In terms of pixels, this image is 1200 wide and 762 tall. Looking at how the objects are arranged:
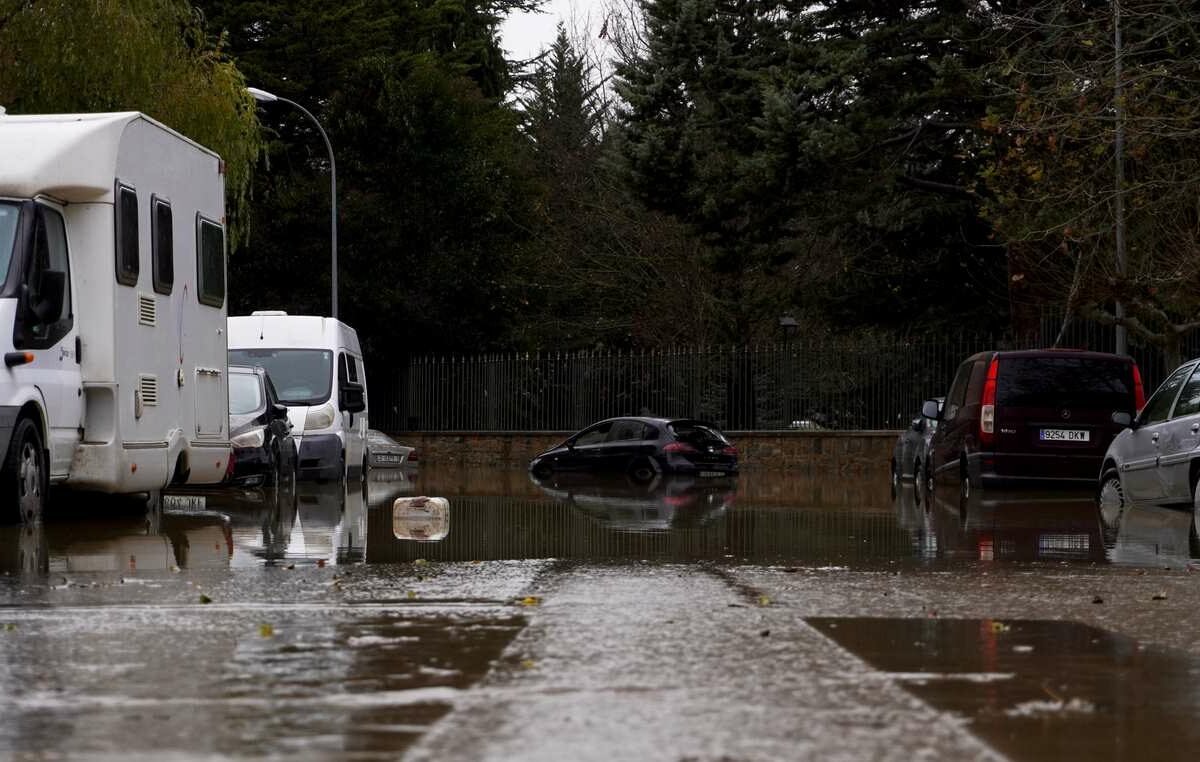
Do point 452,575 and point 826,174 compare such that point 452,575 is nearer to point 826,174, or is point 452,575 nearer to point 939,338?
point 826,174

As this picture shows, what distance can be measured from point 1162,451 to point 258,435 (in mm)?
10164

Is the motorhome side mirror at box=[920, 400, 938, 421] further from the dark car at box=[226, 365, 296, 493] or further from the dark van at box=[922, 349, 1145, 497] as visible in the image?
the dark car at box=[226, 365, 296, 493]

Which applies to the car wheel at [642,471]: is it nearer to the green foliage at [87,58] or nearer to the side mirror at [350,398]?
the side mirror at [350,398]

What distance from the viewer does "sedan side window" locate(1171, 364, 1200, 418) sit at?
691 inches

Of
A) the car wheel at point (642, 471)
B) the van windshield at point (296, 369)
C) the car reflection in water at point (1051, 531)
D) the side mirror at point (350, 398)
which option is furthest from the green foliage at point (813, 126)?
the car reflection in water at point (1051, 531)

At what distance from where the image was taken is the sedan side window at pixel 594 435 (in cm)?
3644

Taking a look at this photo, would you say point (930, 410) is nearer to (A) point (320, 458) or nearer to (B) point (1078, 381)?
(B) point (1078, 381)

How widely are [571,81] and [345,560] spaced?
2095 inches

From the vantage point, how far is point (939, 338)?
39.4 m

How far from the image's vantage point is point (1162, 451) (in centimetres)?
1792

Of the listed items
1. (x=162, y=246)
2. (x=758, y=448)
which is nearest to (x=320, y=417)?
(x=162, y=246)

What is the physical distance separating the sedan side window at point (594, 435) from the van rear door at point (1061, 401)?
14.2 meters

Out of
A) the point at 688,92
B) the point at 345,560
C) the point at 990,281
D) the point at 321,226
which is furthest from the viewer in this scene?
the point at 321,226

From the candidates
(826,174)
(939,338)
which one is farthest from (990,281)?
(826,174)
